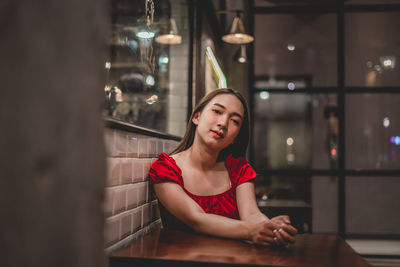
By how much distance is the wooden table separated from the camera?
3.34 ft

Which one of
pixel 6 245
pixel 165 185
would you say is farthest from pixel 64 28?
pixel 165 185

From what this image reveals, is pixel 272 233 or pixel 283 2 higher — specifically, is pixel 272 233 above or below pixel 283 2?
below

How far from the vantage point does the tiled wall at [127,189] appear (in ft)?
4.34

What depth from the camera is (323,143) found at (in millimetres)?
5121

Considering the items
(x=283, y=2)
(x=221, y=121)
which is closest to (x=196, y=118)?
(x=221, y=121)

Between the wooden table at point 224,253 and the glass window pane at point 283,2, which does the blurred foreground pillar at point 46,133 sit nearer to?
the wooden table at point 224,253

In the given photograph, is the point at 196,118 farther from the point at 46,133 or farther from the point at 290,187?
the point at 290,187

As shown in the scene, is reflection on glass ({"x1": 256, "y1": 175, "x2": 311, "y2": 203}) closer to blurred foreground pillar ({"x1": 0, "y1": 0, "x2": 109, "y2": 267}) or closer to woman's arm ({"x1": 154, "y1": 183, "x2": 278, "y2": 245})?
woman's arm ({"x1": 154, "y1": 183, "x2": 278, "y2": 245})

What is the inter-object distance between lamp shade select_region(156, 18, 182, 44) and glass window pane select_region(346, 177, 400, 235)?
3.39 meters

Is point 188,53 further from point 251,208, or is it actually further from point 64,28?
point 64,28

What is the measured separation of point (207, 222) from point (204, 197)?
12.5 inches

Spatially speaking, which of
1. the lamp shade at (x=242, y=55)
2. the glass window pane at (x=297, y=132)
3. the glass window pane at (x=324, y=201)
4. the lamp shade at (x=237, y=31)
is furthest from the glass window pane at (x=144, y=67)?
the glass window pane at (x=324, y=201)

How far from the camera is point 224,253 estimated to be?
3.62ft

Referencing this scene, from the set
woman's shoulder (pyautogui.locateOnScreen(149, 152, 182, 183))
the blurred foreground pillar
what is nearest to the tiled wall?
woman's shoulder (pyautogui.locateOnScreen(149, 152, 182, 183))
